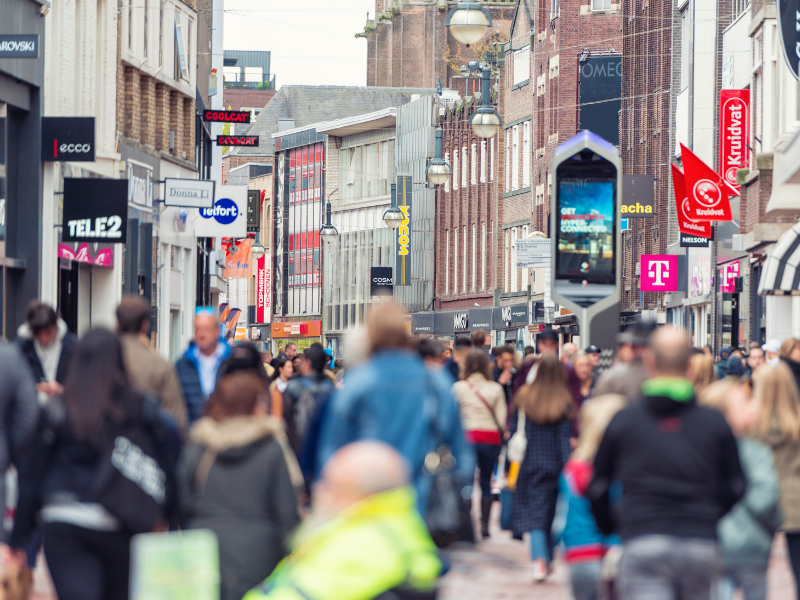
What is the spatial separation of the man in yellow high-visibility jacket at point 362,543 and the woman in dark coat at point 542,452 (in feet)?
22.0

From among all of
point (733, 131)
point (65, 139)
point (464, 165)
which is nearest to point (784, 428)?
point (65, 139)

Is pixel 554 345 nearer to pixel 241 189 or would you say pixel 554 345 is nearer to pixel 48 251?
pixel 48 251

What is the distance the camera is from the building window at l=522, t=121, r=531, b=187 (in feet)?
226

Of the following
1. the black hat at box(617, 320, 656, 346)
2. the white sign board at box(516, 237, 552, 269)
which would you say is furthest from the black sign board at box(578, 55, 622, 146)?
the black hat at box(617, 320, 656, 346)

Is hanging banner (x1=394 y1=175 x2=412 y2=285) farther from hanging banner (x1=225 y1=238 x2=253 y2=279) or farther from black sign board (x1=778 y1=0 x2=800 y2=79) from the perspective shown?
Result: black sign board (x1=778 y1=0 x2=800 y2=79)

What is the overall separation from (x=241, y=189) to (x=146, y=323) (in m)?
27.1

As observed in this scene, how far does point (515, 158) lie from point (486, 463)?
58533mm

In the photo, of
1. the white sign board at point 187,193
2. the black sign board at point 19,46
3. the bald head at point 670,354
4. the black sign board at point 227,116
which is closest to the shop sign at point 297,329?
the black sign board at point 227,116

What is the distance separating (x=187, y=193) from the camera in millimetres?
29641

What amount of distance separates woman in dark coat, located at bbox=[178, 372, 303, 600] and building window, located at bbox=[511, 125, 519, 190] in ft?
212

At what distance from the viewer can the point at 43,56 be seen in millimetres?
23109

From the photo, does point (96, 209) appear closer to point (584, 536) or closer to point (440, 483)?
point (584, 536)

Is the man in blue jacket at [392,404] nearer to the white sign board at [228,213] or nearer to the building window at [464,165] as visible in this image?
the white sign board at [228,213]

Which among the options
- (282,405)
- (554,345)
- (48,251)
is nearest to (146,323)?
(282,405)
